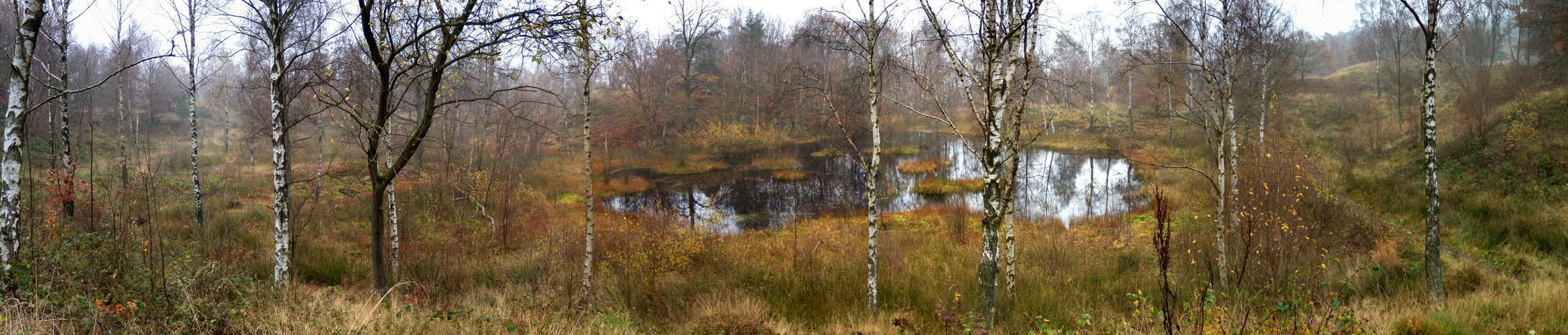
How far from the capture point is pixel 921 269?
960 centimetres

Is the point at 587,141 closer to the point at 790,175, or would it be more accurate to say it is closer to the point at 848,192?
the point at 848,192

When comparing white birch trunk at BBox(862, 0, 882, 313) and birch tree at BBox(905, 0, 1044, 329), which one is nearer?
birch tree at BBox(905, 0, 1044, 329)

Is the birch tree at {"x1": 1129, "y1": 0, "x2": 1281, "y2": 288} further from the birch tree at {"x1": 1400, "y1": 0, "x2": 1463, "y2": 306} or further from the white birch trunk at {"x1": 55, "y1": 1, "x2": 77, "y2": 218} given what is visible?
the white birch trunk at {"x1": 55, "y1": 1, "x2": 77, "y2": 218}

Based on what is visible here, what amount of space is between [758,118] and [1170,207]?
2272cm

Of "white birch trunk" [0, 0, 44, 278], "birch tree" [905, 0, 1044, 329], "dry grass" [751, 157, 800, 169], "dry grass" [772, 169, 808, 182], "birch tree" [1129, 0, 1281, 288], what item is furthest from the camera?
"dry grass" [751, 157, 800, 169]

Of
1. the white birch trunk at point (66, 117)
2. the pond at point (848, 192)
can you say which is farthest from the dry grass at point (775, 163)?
the white birch trunk at point (66, 117)

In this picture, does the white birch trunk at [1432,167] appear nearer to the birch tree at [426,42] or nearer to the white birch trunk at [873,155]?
the white birch trunk at [873,155]

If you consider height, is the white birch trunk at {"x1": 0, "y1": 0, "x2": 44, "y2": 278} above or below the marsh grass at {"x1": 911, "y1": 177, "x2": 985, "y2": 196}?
above

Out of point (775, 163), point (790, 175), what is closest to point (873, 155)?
point (790, 175)

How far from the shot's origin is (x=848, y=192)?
20.1 meters

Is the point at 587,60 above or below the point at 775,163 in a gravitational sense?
above

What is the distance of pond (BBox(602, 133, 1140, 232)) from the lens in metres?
16.5

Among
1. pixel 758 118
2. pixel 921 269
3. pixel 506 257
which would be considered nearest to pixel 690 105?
pixel 758 118

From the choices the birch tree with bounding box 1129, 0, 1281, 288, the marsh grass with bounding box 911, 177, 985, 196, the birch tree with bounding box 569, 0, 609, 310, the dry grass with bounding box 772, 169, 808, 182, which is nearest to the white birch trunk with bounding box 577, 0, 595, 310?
the birch tree with bounding box 569, 0, 609, 310
